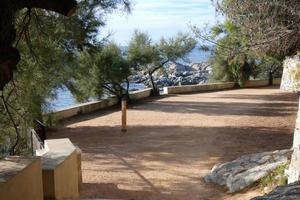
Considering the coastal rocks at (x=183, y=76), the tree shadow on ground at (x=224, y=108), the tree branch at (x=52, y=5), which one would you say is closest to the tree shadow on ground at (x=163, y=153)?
the tree shadow on ground at (x=224, y=108)

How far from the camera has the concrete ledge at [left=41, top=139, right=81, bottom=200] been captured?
5.52 metres

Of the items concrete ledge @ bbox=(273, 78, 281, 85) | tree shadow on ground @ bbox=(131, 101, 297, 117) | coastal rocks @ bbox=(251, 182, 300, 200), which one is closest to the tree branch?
coastal rocks @ bbox=(251, 182, 300, 200)

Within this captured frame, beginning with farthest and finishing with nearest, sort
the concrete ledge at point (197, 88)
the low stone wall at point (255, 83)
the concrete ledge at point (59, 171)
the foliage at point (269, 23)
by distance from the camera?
the low stone wall at point (255, 83) → the concrete ledge at point (197, 88) → the foliage at point (269, 23) → the concrete ledge at point (59, 171)

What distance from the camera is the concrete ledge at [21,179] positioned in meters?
4.22

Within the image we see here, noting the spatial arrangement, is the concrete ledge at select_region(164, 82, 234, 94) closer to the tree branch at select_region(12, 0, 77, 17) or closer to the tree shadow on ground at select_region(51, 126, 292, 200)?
the tree shadow on ground at select_region(51, 126, 292, 200)

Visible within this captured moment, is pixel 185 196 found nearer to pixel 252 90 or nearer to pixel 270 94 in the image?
pixel 270 94

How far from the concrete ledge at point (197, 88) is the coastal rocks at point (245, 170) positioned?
19190 mm

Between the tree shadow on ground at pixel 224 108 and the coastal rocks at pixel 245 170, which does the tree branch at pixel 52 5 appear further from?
the tree shadow on ground at pixel 224 108

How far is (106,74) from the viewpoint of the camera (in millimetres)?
22656

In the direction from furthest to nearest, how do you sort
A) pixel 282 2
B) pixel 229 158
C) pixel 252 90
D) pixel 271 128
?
pixel 252 90
pixel 271 128
pixel 229 158
pixel 282 2

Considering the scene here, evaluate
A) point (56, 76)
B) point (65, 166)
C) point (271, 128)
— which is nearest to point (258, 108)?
point (271, 128)

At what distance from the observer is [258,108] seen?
67.6 feet

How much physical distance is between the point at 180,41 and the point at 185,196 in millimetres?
20077

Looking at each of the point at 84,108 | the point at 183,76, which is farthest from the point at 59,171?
the point at 183,76
